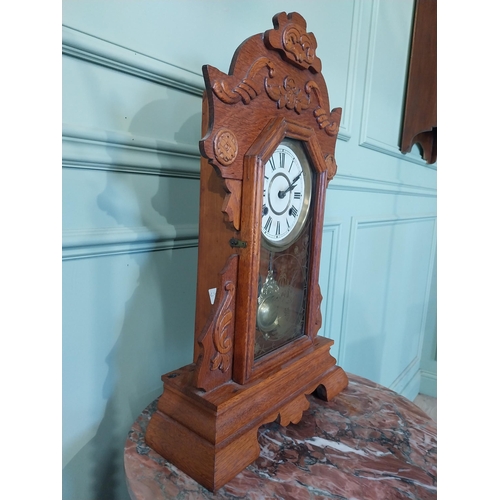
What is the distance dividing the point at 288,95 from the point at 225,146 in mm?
143

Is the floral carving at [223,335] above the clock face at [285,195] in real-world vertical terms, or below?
below

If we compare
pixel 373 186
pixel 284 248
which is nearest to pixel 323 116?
pixel 284 248

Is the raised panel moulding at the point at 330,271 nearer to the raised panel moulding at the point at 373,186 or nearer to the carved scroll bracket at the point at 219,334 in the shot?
the raised panel moulding at the point at 373,186

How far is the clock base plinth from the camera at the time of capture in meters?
0.45

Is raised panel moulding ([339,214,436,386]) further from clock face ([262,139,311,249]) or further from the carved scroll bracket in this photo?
the carved scroll bracket

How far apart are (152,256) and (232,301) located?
204 millimetres

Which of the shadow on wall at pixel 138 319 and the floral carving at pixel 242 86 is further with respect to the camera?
the shadow on wall at pixel 138 319

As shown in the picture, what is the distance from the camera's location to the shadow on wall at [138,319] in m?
0.57

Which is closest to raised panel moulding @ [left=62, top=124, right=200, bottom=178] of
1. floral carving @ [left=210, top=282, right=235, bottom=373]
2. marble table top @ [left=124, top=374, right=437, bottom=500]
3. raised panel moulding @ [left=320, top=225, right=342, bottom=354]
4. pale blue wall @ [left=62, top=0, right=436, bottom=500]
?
pale blue wall @ [left=62, top=0, right=436, bottom=500]

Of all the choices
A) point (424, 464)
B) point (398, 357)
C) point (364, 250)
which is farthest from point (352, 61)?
point (398, 357)

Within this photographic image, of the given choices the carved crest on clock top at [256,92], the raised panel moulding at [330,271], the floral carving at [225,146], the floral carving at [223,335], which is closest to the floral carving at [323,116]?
the carved crest on clock top at [256,92]

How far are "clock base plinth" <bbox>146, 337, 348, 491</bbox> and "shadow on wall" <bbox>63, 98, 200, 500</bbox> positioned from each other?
0.13m
